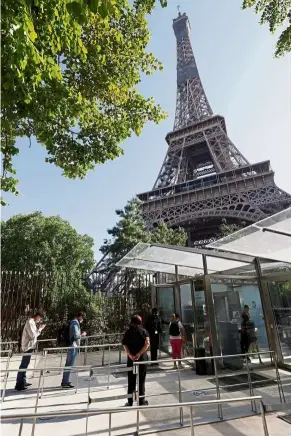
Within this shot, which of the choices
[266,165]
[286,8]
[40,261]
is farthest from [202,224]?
[286,8]

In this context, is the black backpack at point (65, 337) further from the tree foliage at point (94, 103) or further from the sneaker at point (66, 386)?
the tree foliage at point (94, 103)

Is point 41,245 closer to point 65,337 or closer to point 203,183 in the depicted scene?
point 65,337

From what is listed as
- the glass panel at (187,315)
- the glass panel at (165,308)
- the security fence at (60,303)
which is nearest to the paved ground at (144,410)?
the glass panel at (187,315)

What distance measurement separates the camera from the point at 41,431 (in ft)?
11.8

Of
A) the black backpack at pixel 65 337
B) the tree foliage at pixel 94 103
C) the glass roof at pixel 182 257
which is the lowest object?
the black backpack at pixel 65 337

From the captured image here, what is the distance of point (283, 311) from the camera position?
611 centimetres

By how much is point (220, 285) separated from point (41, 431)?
5099 mm

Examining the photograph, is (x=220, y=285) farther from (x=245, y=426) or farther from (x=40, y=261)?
(x=40, y=261)

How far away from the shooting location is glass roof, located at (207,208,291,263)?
3.48 meters

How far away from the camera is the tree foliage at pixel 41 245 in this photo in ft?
59.4

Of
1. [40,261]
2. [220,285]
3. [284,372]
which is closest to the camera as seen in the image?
[284,372]

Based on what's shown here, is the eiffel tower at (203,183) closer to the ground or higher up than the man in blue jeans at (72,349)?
higher up

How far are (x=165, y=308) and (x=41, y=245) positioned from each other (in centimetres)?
1199

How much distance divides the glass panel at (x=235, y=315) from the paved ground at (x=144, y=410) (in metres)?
0.68
